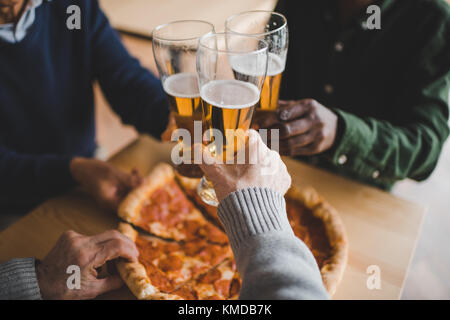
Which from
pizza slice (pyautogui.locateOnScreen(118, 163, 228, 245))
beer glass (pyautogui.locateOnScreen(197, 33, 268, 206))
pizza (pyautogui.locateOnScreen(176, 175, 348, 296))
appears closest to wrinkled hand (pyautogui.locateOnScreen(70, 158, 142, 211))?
pizza slice (pyautogui.locateOnScreen(118, 163, 228, 245))

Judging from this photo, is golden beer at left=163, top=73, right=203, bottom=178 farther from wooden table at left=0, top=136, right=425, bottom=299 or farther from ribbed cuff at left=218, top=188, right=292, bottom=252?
wooden table at left=0, top=136, right=425, bottom=299


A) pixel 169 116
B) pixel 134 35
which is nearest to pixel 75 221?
pixel 169 116

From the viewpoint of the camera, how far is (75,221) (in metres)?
0.94

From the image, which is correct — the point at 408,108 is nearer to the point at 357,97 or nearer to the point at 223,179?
the point at 357,97

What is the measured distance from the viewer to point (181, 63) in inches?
30.4

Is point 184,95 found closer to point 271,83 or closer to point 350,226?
point 271,83

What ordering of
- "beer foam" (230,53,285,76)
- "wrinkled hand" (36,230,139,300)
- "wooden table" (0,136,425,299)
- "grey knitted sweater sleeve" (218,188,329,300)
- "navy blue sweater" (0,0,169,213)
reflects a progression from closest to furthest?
1. "grey knitted sweater sleeve" (218,188,329,300)
2. "beer foam" (230,53,285,76)
3. "wrinkled hand" (36,230,139,300)
4. "wooden table" (0,136,425,299)
5. "navy blue sweater" (0,0,169,213)

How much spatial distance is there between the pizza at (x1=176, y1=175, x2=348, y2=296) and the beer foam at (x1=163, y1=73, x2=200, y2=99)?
34 cm

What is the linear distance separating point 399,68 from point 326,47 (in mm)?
269

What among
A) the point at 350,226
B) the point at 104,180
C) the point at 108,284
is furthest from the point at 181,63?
the point at 350,226

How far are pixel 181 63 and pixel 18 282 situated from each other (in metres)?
0.59

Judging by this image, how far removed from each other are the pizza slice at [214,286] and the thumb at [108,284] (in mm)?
129

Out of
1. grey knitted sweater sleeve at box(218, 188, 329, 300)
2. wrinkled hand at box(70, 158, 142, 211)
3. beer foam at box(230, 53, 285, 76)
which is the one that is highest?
beer foam at box(230, 53, 285, 76)

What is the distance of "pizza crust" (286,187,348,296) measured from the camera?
771mm
